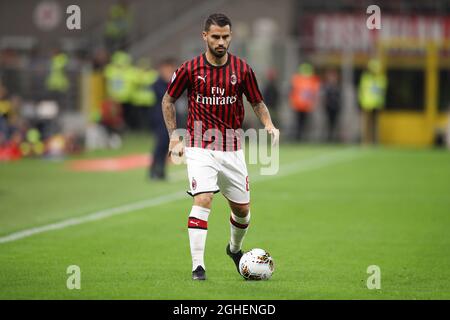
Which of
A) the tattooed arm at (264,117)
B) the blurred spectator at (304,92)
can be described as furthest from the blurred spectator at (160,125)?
the blurred spectator at (304,92)

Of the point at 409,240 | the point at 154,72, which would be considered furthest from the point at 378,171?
the point at 154,72

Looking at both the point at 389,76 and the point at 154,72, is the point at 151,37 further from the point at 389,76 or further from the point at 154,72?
the point at 389,76

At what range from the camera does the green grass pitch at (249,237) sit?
9.43 metres

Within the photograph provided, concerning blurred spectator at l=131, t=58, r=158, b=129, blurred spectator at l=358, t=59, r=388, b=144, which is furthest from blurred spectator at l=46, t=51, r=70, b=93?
blurred spectator at l=358, t=59, r=388, b=144

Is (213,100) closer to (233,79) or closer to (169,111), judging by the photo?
(233,79)

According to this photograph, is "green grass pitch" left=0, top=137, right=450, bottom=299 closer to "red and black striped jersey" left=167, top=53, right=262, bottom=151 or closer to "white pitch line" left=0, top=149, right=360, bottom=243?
"white pitch line" left=0, top=149, right=360, bottom=243

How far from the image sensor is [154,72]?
37594mm

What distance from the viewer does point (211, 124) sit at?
9891 mm

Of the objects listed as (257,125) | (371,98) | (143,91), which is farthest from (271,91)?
(143,91)

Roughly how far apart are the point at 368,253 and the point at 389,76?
2605cm

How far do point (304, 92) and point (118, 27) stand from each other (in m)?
9.51

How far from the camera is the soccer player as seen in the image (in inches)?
381

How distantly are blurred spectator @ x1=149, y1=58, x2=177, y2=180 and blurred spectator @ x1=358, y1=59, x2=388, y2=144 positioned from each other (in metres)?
14.1
